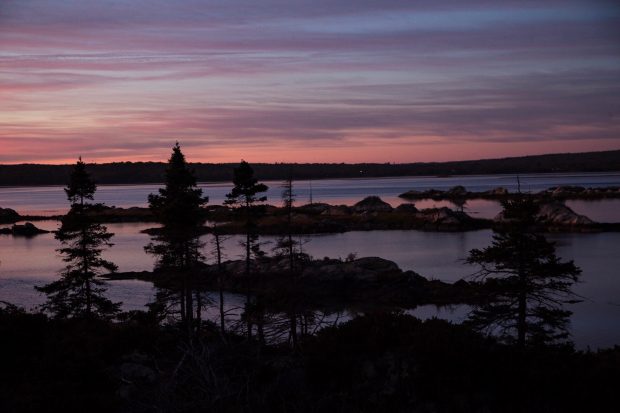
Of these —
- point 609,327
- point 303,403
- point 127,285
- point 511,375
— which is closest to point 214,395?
point 303,403


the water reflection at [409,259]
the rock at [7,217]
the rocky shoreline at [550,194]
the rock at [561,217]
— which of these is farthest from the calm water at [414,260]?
the rocky shoreline at [550,194]

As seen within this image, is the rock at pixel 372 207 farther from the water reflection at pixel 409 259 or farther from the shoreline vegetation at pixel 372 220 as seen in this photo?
the water reflection at pixel 409 259

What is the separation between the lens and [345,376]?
1080 centimetres

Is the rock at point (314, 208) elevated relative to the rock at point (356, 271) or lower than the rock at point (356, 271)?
elevated

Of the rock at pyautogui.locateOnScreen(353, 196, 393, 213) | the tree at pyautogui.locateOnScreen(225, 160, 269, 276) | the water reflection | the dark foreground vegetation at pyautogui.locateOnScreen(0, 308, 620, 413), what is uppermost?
the tree at pyautogui.locateOnScreen(225, 160, 269, 276)

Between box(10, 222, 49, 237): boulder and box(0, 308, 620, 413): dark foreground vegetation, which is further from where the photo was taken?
box(10, 222, 49, 237): boulder

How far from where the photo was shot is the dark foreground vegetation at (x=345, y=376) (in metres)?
9.23

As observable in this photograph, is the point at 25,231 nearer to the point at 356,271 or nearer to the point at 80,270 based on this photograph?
the point at 356,271

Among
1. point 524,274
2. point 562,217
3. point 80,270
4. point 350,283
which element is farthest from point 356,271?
point 562,217

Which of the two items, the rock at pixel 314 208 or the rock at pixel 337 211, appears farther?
the rock at pixel 314 208

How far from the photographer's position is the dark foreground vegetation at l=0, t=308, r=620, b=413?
9234 millimetres

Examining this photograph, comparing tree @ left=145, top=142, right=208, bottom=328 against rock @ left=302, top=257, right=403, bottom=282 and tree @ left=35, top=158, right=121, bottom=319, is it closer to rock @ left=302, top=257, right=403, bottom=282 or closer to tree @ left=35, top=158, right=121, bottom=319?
tree @ left=35, top=158, right=121, bottom=319

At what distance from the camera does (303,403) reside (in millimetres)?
8742

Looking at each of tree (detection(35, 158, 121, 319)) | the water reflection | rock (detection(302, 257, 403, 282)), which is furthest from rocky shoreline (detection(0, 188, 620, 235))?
tree (detection(35, 158, 121, 319))
